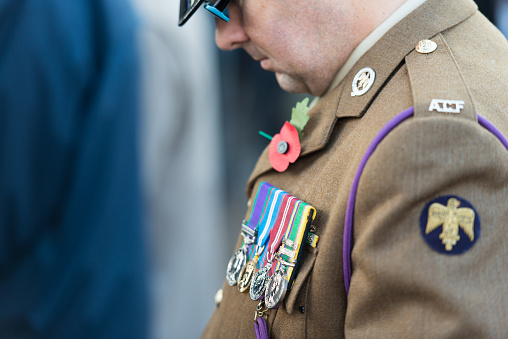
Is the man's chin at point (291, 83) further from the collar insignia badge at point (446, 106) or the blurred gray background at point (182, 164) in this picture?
the blurred gray background at point (182, 164)

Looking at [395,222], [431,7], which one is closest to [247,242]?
[395,222]

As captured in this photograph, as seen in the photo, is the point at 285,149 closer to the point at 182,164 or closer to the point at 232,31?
the point at 232,31

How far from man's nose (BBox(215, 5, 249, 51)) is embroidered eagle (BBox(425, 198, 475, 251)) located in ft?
1.89

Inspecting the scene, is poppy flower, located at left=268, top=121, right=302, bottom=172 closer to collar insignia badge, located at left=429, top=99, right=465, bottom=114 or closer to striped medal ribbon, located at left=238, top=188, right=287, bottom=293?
striped medal ribbon, located at left=238, top=188, right=287, bottom=293

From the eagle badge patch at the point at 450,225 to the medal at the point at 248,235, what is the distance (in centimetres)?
37

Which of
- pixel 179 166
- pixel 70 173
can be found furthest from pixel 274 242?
pixel 179 166

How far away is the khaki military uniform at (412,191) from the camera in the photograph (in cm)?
72

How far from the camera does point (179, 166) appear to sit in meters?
2.34

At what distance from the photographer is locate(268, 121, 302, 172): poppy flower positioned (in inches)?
40.7

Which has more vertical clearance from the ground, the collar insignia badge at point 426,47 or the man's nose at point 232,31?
the collar insignia badge at point 426,47

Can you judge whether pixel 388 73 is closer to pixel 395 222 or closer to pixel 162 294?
pixel 395 222

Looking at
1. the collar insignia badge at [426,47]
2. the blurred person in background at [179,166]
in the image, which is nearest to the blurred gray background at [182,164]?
Answer: the blurred person in background at [179,166]

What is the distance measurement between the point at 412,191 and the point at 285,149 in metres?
0.36

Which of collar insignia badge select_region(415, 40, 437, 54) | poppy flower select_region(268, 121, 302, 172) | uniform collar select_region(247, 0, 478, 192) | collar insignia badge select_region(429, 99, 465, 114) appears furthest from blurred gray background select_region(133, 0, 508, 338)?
collar insignia badge select_region(429, 99, 465, 114)
